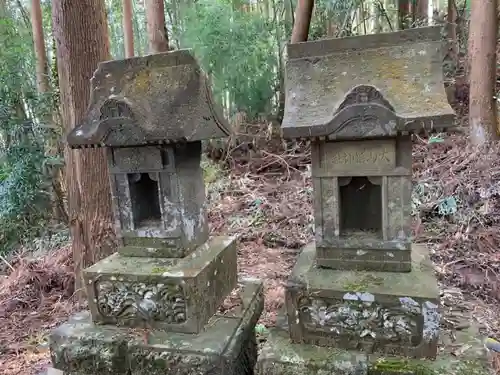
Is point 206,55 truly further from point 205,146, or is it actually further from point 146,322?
point 146,322

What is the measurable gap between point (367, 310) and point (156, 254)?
1.71 meters

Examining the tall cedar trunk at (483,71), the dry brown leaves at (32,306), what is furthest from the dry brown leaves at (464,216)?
the dry brown leaves at (32,306)

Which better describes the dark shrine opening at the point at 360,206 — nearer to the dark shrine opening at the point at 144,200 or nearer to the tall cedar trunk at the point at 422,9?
the dark shrine opening at the point at 144,200

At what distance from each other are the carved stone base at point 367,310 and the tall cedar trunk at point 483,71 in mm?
5050

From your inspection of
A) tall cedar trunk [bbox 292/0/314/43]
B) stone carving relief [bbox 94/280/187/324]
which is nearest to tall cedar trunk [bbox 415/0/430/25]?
tall cedar trunk [bbox 292/0/314/43]

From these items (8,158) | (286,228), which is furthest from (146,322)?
(8,158)

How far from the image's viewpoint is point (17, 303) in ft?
18.0

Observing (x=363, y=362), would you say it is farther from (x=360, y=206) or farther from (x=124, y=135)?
(x=124, y=135)

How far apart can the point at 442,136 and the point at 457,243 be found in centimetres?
348

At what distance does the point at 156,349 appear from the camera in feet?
9.38

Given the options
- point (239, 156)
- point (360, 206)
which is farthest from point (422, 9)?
point (360, 206)

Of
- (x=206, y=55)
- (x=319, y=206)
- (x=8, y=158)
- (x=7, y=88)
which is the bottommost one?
(x=319, y=206)

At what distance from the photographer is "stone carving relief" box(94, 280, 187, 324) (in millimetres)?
2949

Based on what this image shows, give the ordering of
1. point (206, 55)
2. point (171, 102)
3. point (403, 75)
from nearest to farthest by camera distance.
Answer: point (403, 75) → point (171, 102) → point (206, 55)
